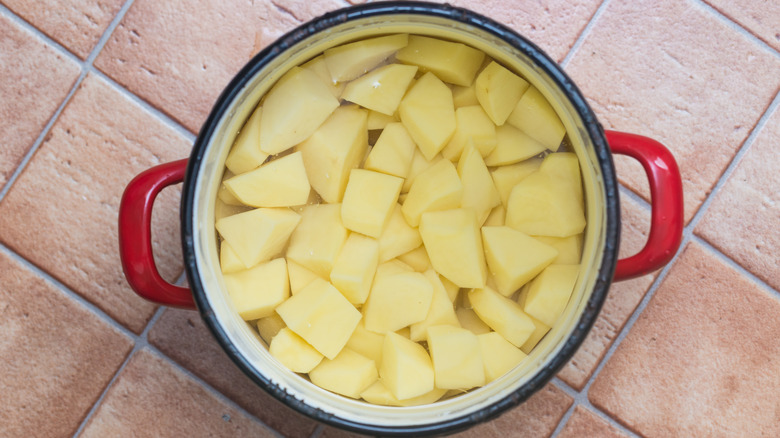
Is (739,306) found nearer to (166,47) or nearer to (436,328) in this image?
(436,328)

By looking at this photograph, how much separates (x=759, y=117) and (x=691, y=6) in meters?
0.15

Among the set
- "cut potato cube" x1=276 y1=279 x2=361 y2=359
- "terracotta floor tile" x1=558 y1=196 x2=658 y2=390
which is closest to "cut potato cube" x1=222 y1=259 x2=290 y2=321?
"cut potato cube" x1=276 y1=279 x2=361 y2=359

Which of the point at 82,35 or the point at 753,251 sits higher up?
the point at 753,251

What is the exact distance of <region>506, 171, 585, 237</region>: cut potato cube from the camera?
1.70 feet

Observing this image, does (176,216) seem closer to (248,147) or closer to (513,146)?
(248,147)

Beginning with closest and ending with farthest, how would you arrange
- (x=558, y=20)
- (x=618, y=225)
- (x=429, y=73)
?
1. (x=618, y=225)
2. (x=429, y=73)
3. (x=558, y=20)

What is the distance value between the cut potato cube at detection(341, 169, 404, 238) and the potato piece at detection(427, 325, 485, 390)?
0.12 meters

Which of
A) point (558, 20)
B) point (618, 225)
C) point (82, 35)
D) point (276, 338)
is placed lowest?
point (276, 338)

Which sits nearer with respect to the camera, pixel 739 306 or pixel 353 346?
pixel 353 346

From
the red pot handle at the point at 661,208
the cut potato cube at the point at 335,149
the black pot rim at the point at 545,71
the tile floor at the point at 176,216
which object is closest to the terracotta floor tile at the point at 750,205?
the tile floor at the point at 176,216

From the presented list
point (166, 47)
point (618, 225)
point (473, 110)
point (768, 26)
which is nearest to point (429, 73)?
point (473, 110)

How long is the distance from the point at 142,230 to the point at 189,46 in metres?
0.29

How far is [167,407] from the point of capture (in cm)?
69

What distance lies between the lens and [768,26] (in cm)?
69
